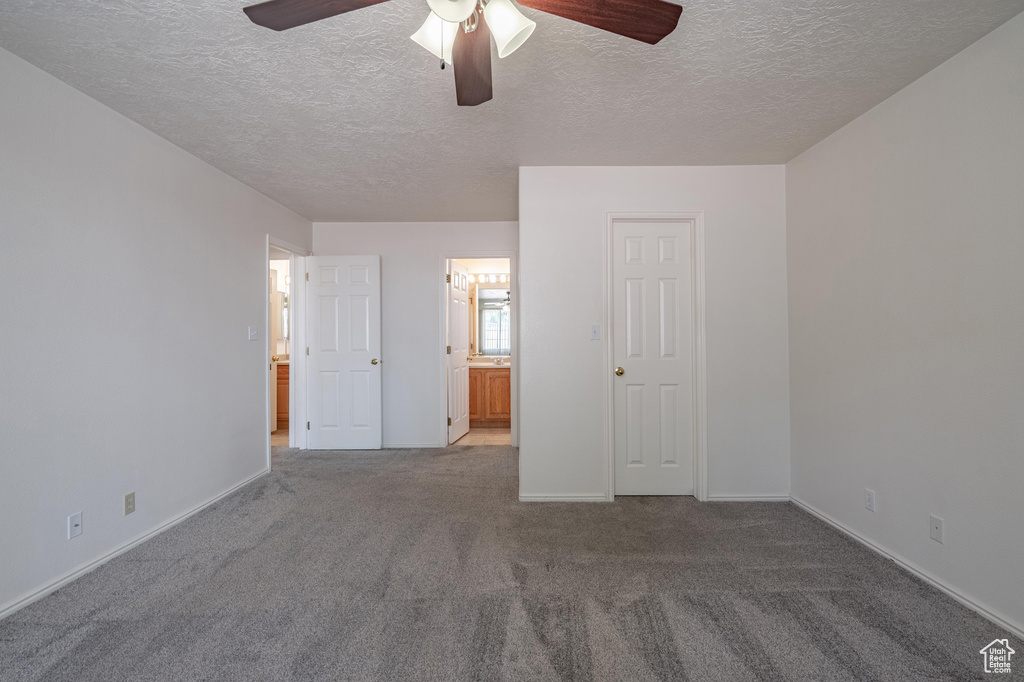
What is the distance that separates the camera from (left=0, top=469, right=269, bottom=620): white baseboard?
201 centimetres

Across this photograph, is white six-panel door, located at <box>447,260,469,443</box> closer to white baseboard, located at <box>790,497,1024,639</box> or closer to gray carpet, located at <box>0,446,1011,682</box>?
gray carpet, located at <box>0,446,1011,682</box>

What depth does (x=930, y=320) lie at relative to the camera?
2.18 m

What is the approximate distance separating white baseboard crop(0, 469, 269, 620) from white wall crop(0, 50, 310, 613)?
0.06 feet

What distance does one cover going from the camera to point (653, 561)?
7.96 ft

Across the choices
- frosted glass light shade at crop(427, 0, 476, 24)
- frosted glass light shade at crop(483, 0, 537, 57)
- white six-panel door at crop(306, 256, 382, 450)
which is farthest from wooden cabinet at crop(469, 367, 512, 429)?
frosted glass light shade at crop(427, 0, 476, 24)

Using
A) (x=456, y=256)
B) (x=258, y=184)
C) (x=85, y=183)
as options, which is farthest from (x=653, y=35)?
(x=456, y=256)

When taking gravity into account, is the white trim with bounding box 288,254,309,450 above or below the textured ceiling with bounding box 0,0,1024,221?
below

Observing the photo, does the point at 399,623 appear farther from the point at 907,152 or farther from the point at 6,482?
the point at 907,152

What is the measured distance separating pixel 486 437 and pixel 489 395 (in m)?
0.70

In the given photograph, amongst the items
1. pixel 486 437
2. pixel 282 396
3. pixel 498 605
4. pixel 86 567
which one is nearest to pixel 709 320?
pixel 498 605

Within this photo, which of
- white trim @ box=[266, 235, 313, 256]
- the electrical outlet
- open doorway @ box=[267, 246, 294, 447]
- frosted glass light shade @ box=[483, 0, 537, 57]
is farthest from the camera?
open doorway @ box=[267, 246, 294, 447]

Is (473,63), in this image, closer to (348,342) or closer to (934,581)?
(934,581)

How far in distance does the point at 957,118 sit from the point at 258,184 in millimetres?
4242

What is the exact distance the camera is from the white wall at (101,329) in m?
2.04
